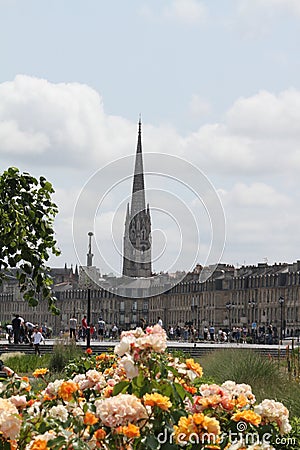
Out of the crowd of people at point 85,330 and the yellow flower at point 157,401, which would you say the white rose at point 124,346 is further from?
the crowd of people at point 85,330

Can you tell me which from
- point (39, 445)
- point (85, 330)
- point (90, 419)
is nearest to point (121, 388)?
point (90, 419)

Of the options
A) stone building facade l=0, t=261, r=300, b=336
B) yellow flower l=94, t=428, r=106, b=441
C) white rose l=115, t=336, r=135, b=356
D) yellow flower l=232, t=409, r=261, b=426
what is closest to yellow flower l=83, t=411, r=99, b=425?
yellow flower l=94, t=428, r=106, b=441

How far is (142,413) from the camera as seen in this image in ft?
17.9

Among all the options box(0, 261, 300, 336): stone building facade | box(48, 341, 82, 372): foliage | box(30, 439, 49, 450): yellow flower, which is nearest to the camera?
box(30, 439, 49, 450): yellow flower

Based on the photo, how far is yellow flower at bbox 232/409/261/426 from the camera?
19.3ft

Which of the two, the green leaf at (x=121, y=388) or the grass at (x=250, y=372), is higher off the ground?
the green leaf at (x=121, y=388)

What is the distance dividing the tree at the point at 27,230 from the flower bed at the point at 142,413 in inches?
65.4

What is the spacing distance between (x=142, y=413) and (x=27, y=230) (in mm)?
3719

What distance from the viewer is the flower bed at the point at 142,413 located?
5.41 meters

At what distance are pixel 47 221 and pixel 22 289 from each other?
653 mm

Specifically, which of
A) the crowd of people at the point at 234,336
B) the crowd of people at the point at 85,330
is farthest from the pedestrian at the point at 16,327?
the crowd of people at the point at 234,336

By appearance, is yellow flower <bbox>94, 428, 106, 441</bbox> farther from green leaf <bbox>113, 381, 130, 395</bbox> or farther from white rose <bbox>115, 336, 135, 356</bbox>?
white rose <bbox>115, 336, 135, 356</bbox>

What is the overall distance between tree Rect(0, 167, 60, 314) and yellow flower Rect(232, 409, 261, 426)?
2985 mm

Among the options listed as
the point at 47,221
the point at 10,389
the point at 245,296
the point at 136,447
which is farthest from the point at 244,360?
the point at 245,296
